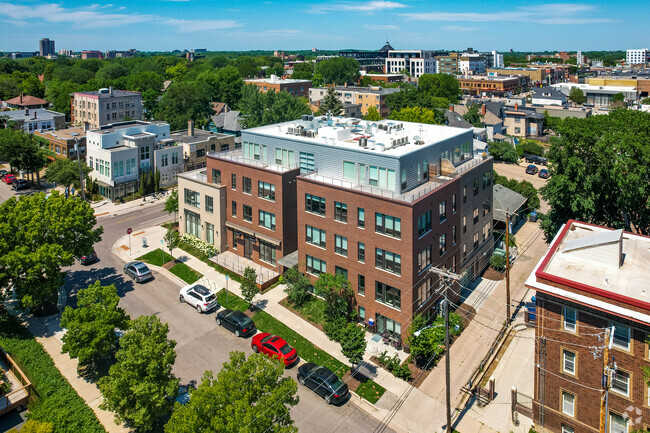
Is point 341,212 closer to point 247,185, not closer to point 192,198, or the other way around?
point 247,185

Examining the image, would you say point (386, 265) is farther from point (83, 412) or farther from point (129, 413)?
point (83, 412)

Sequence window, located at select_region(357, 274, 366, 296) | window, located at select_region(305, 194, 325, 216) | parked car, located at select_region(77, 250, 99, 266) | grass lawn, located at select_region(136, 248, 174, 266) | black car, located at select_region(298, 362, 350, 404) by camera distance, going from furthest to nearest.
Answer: grass lawn, located at select_region(136, 248, 174, 266) → parked car, located at select_region(77, 250, 99, 266) → window, located at select_region(305, 194, 325, 216) → window, located at select_region(357, 274, 366, 296) → black car, located at select_region(298, 362, 350, 404)

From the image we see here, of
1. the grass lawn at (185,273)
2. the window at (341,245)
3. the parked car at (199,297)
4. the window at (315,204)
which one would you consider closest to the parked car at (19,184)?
the grass lawn at (185,273)

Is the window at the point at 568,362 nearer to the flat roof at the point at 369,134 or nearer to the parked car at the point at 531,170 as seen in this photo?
the flat roof at the point at 369,134

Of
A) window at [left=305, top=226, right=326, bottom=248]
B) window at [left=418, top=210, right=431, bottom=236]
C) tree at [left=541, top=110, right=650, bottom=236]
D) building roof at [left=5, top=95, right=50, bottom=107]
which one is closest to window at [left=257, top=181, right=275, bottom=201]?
window at [left=305, top=226, right=326, bottom=248]

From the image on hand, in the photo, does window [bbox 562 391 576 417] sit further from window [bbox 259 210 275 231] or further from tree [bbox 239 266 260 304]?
window [bbox 259 210 275 231]
